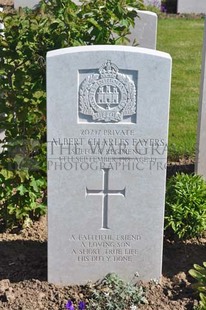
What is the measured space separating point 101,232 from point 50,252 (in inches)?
13.3

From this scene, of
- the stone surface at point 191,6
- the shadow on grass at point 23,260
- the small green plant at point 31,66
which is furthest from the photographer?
the stone surface at point 191,6

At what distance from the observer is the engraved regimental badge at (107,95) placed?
11.5 ft

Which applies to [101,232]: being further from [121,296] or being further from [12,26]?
[12,26]

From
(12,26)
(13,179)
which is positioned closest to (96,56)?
(12,26)

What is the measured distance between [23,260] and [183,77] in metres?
5.37

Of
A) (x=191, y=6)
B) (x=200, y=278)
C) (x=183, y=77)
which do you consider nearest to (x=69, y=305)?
(x=200, y=278)

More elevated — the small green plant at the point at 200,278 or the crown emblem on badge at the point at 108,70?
the crown emblem on badge at the point at 108,70

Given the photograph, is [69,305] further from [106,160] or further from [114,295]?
[106,160]

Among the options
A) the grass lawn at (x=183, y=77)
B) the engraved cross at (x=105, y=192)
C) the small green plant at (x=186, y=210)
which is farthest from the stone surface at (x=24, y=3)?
the engraved cross at (x=105, y=192)

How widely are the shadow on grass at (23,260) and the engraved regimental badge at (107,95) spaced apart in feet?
3.74

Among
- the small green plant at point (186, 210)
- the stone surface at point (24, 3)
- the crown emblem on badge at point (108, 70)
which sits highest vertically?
the stone surface at point (24, 3)

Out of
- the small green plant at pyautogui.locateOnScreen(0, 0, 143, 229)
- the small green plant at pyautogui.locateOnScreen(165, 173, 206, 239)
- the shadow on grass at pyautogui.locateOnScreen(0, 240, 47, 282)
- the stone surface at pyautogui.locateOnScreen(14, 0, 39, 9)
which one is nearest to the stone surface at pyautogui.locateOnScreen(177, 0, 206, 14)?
the stone surface at pyautogui.locateOnScreen(14, 0, 39, 9)

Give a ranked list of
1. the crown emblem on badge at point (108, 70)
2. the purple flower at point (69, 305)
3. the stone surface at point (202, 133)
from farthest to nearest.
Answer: the stone surface at point (202, 133) → the purple flower at point (69, 305) → the crown emblem on badge at point (108, 70)

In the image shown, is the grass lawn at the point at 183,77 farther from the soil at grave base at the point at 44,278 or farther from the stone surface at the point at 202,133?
the soil at grave base at the point at 44,278
